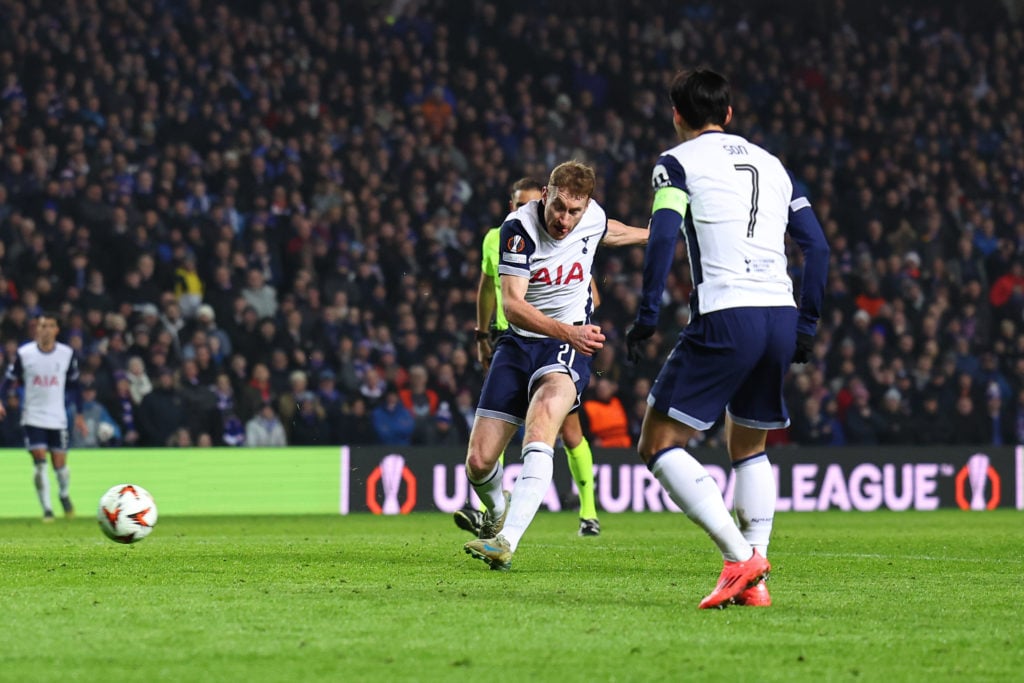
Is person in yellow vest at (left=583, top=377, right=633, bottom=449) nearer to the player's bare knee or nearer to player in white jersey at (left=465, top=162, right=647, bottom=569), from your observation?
player in white jersey at (left=465, top=162, right=647, bottom=569)

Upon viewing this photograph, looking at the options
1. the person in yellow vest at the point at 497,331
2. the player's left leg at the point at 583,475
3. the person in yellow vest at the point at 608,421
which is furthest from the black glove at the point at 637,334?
the person in yellow vest at the point at 608,421

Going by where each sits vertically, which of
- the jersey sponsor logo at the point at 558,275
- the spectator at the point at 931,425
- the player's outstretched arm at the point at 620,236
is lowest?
the spectator at the point at 931,425

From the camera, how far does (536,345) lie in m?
8.59

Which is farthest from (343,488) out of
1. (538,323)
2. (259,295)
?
(538,323)

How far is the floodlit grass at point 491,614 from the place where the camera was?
4844 mm

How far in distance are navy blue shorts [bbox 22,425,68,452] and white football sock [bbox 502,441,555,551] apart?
8.93m

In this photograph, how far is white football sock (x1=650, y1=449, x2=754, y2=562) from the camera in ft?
20.5

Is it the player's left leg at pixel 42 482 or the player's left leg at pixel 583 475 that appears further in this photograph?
the player's left leg at pixel 42 482

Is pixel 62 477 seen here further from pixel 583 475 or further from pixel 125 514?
pixel 125 514

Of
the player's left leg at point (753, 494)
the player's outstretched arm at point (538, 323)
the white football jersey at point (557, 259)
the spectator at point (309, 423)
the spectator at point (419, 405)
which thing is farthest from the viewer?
the spectator at point (419, 405)

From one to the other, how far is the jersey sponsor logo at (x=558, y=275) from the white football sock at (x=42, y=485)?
883 centimetres

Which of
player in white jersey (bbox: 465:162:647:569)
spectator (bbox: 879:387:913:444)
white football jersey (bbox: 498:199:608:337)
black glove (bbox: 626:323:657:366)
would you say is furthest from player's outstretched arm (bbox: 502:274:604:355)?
spectator (bbox: 879:387:913:444)

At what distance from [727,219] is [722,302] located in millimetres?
345

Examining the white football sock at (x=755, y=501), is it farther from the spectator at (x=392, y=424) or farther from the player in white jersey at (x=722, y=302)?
the spectator at (x=392, y=424)
